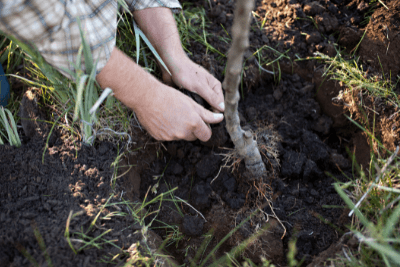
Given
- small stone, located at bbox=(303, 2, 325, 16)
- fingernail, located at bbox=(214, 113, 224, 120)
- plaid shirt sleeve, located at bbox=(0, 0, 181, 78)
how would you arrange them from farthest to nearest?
small stone, located at bbox=(303, 2, 325, 16) < fingernail, located at bbox=(214, 113, 224, 120) < plaid shirt sleeve, located at bbox=(0, 0, 181, 78)

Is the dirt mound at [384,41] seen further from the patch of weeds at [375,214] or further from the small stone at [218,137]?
the small stone at [218,137]

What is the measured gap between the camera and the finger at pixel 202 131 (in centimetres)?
130

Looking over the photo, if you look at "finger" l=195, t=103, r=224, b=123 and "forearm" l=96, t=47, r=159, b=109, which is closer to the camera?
"forearm" l=96, t=47, r=159, b=109

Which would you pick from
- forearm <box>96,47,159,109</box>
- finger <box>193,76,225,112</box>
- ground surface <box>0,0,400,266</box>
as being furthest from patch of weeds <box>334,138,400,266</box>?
forearm <box>96,47,159,109</box>

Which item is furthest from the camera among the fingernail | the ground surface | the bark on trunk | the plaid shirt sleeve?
the fingernail

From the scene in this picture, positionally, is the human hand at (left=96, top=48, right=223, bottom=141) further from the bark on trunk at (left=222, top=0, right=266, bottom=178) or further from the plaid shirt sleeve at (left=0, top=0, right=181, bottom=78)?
the bark on trunk at (left=222, top=0, right=266, bottom=178)

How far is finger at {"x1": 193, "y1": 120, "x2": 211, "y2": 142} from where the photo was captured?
1298mm

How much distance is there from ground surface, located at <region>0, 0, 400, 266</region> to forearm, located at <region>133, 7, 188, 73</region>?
170 millimetres

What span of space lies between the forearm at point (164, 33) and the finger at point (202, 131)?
1.16 ft

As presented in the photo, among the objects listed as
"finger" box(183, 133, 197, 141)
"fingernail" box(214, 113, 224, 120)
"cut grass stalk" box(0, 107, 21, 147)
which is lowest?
"finger" box(183, 133, 197, 141)

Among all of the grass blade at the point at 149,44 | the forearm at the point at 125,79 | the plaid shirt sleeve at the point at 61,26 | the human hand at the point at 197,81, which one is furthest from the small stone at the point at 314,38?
the plaid shirt sleeve at the point at 61,26

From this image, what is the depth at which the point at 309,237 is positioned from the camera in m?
1.23

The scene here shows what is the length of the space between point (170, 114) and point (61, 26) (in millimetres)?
574

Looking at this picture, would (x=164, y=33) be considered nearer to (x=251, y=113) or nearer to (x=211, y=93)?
(x=211, y=93)
